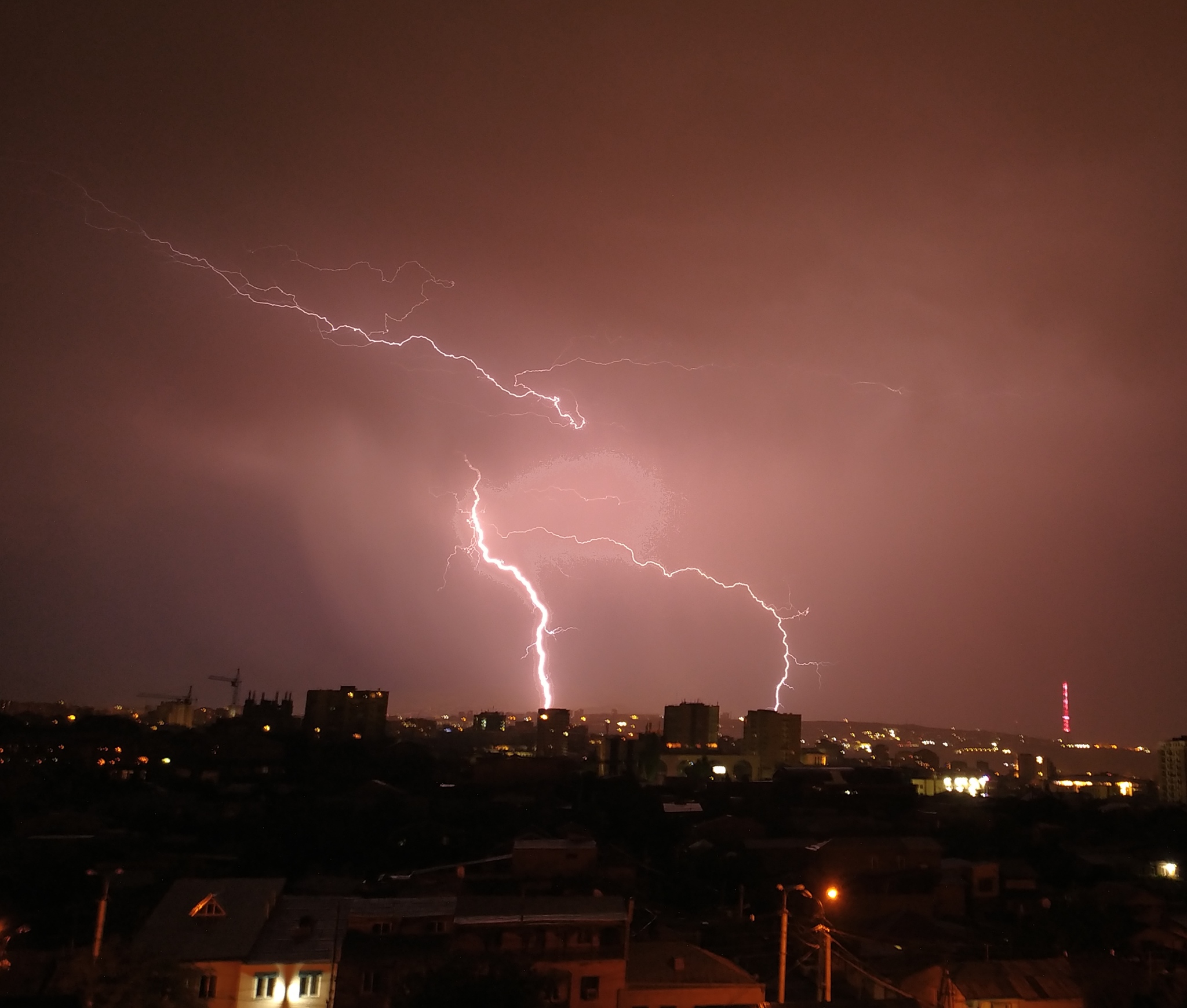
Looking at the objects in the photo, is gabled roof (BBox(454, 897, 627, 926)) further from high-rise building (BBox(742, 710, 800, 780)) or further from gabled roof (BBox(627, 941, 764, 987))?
high-rise building (BBox(742, 710, 800, 780))

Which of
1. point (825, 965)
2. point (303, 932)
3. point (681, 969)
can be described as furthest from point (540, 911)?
point (825, 965)

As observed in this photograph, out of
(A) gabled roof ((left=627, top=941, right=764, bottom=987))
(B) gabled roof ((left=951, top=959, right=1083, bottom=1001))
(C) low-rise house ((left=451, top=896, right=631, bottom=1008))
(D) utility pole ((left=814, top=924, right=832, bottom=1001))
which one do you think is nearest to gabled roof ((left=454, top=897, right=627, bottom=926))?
(C) low-rise house ((left=451, top=896, right=631, bottom=1008))

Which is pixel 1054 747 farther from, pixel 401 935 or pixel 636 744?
pixel 401 935

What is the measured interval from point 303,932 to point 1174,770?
65461 millimetres

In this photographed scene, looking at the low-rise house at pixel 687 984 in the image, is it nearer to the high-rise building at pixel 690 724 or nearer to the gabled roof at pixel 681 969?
the gabled roof at pixel 681 969

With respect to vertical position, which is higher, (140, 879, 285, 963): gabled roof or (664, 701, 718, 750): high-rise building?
(664, 701, 718, 750): high-rise building

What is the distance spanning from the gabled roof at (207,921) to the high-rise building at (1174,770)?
205ft

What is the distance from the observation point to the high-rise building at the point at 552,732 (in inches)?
2623

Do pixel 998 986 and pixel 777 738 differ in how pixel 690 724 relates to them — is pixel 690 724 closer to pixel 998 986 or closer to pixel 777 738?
Result: pixel 777 738

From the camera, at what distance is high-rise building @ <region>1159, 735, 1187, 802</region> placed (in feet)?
190

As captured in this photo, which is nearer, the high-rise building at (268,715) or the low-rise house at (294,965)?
the low-rise house at (294,965)

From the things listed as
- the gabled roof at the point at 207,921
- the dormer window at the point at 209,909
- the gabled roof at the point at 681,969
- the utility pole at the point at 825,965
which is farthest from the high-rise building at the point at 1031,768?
the dormer window at the point at 209,909

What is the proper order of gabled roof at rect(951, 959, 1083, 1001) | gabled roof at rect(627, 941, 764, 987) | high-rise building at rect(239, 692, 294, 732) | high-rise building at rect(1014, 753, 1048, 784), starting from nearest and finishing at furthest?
1. gabled roof at rect(951, 959, 1083, 1001)
2. gabled roof at rect(627, 941, 764, 987)
3. high-rise building at rect(239, 692, 294, 732)
4. high-rise building at rect(1014, 753, 1048, 784)

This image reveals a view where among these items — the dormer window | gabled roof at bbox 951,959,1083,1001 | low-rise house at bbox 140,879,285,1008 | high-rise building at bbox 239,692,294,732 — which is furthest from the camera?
high-rise building at bbox 239,692,294,732
